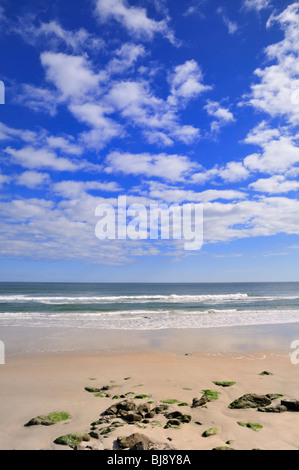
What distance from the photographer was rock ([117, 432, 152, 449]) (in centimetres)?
426

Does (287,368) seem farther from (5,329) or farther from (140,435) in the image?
(5,329)

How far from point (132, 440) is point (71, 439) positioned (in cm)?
102

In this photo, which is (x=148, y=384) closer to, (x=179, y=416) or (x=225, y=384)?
(x=225, y=384)

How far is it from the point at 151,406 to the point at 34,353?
684cm

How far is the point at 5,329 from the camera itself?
1650 cm

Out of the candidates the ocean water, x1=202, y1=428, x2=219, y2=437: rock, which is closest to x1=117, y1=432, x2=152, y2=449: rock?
x1=202, y1=428, x2=219, y2=437: rock

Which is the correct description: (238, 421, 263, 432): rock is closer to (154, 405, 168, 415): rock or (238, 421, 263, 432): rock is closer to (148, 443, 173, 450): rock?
(154, 405, 168, 415): rock

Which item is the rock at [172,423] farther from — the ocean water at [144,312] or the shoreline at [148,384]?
the ocean water at [144,312]

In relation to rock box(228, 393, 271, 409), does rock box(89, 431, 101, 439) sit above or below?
above

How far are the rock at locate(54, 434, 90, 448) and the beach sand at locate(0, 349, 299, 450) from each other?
90 mm

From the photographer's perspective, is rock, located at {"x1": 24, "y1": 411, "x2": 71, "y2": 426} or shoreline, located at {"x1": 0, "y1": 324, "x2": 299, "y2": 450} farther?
rock, located at {"x1": 24, "y1": 411, "x2": 71, "y2": 426}

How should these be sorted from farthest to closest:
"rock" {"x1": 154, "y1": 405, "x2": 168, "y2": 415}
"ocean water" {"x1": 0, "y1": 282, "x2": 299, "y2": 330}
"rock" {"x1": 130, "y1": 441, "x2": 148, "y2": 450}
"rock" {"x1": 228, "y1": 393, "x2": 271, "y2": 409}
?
"ocean water" {"x1": 0, "y1": 282, "x2": 299, "y2": 330} < "rock" {"x1": 228, "y1": 393, "x2": 271, "y2": 409} < "rock" {"x1": 154, "y1": 405, "x2": 168, "y2": 415} < "rock" {"x1": 130, "y1": 441, "x2": 148, "y2": 450}
